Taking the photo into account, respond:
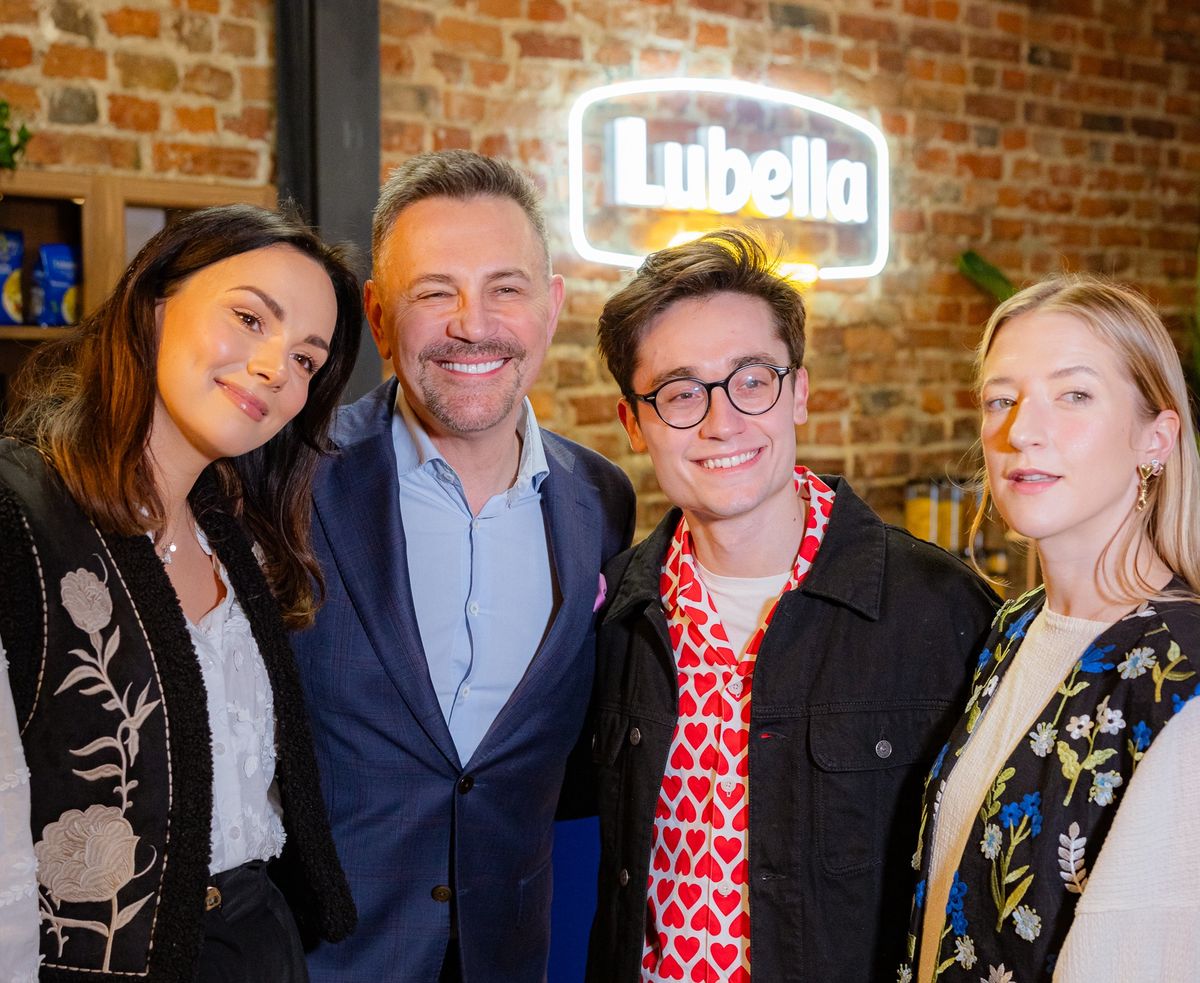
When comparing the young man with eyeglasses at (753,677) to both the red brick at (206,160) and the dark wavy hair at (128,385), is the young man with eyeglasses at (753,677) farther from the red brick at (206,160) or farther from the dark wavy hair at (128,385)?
the red brick at (206,160)

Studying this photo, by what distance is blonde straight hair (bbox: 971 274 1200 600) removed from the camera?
1436mm

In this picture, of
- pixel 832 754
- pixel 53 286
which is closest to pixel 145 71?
pixel 53 286

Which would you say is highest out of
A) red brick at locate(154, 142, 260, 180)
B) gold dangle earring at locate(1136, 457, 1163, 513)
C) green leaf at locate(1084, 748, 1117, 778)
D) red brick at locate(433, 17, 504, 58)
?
red brick at locate(433, 17, 504, 58)

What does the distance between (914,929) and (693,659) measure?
1.62 feet

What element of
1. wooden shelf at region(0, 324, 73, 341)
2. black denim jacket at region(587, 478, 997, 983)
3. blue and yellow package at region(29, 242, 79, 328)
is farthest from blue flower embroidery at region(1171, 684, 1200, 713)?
blue and yellow package at region(29, 242, 79, 328)

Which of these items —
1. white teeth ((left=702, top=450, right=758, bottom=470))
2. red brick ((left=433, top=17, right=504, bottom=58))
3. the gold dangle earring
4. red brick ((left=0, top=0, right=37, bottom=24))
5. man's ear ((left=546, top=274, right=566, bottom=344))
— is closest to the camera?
the gold dangle earring

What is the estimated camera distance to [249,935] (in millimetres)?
1617

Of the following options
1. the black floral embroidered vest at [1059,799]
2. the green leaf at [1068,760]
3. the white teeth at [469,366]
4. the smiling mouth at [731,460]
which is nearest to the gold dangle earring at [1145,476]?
the black floral embroidered vest at [1059,799]

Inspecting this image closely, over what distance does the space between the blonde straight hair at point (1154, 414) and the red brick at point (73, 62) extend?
3035mm

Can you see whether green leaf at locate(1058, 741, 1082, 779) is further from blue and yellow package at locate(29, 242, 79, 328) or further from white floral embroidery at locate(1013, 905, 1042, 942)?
blue and yellow package at locate(29, 242, 79, 328)

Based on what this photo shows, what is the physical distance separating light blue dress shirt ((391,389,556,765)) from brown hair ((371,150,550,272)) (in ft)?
1.15

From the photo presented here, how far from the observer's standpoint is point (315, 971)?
1930 mm

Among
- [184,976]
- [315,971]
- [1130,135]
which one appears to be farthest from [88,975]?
[1130,135]

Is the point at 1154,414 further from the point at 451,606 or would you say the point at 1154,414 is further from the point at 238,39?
the point at 238,39
